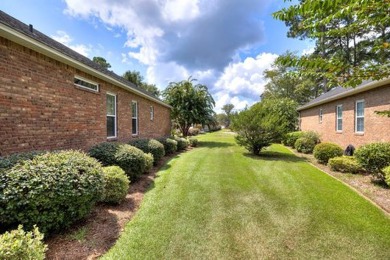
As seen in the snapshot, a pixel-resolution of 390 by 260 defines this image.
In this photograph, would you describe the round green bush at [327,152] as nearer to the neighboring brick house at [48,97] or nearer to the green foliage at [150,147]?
the green foliage at [150,147]

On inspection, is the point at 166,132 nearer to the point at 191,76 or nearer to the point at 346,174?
the point at 191,76

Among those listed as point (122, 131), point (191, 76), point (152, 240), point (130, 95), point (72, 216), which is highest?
point (191, 76)

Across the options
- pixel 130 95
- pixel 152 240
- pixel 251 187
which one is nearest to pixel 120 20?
pixel 130 95

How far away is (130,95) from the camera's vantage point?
11.3m

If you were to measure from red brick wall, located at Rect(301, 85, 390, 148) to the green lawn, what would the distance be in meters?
3.85

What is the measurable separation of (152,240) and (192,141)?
14.4 metres

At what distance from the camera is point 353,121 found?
10.9m

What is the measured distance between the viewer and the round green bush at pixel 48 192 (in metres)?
3.12

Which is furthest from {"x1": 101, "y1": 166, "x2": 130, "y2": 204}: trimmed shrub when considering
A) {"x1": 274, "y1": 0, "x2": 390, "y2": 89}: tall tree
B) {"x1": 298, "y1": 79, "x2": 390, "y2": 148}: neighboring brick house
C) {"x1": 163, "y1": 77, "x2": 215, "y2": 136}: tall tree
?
{"x1": 163, "y1": 77, "x2": 215, "y2": 136}: tall tree

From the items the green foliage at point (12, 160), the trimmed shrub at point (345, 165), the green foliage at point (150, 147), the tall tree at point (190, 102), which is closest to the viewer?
the green foliage at point (12, 160)

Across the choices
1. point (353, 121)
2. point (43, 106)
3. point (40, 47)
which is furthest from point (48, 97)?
point (353, 121)

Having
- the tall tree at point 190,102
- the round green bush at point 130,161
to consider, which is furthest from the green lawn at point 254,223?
the tall tree at point 190,102

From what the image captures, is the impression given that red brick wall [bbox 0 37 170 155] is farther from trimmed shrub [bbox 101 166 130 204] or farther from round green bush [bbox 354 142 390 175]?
round green bush [bbox 354 142 390 175]

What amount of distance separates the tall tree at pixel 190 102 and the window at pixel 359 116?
11.6m
